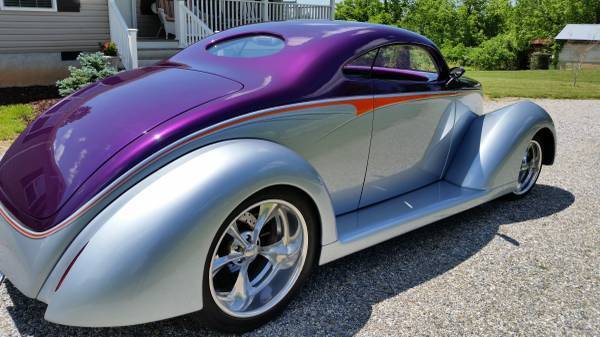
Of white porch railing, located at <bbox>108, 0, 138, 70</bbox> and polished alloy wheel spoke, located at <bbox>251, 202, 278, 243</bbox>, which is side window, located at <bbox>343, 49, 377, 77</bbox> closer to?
polished alloy wheel spoke, located at <bbox>251, 202, 278, 243</bbox>

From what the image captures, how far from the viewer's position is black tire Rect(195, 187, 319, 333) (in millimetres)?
2482

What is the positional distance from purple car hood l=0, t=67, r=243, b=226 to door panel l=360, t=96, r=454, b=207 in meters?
1.08

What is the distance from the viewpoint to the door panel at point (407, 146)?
3.47 meters

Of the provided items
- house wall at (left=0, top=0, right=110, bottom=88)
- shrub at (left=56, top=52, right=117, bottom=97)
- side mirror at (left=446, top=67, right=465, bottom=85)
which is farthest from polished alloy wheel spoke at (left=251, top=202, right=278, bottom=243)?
house wall at (left=0, top=0, right=110, bottom=88)

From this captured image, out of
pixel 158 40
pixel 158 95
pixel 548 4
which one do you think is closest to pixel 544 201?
pixel 158 95

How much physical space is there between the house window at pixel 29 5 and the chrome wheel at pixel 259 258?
9516 millimetres

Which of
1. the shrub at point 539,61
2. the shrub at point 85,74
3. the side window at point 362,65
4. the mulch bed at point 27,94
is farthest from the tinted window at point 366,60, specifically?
the shrub at point 539,61

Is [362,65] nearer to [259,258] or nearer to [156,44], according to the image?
[259,258]

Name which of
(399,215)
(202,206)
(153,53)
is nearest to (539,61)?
(153,53)

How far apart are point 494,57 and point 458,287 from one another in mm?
42788

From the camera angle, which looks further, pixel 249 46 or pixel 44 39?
pixel 44 39

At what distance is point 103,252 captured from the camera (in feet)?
7.34

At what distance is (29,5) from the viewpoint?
1030cm

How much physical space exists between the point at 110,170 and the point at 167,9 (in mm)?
10313
